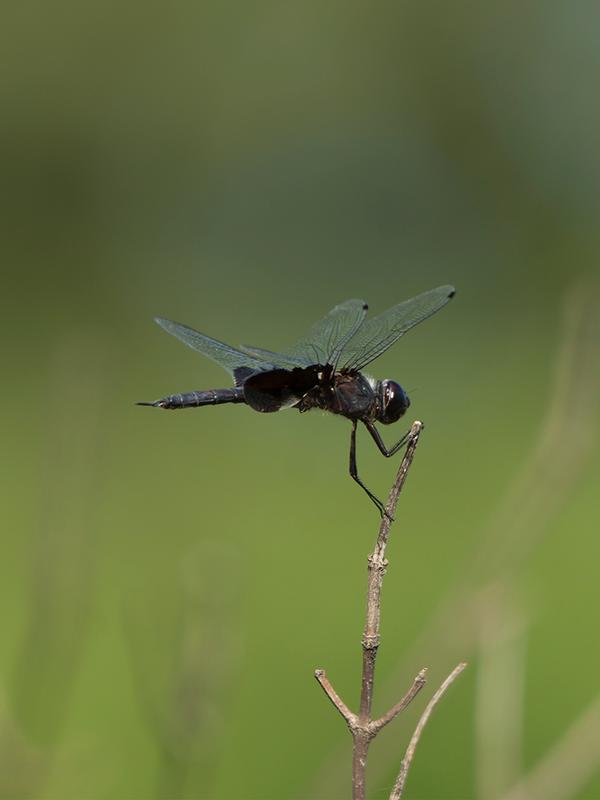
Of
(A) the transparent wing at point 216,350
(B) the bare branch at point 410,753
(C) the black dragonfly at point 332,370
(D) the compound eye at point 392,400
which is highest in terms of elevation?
(A) the transparent wing at point 216,350

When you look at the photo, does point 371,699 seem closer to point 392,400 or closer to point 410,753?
point 410,753

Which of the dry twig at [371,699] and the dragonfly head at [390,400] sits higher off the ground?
the dragonfly head at [390,400]

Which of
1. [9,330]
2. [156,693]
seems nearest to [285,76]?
[9,330]

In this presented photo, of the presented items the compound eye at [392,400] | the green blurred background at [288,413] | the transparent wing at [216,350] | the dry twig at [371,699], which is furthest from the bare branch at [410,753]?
the transparent wing at [216,350]

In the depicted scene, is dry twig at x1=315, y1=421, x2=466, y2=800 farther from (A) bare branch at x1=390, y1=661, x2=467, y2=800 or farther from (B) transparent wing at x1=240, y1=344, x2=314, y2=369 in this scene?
(B) transparent wing at x1=240, y1=344, x2=314, y2=369

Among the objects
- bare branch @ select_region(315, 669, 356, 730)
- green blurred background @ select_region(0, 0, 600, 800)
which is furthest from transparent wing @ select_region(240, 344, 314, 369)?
bare branch @ select_region(315, 669, 356, 730)

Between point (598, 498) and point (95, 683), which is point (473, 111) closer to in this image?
point (598, 498)

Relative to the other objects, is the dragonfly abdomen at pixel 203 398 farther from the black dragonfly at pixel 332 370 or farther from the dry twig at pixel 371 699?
the dry twig at pixel 371 699
